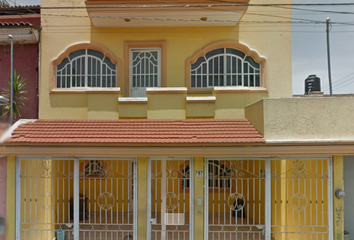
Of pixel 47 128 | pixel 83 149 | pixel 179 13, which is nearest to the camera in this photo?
pixel 83 149

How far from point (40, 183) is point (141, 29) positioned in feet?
18.5

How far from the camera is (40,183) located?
6617mm

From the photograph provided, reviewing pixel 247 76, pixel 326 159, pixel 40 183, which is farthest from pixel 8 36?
pixel 326 159

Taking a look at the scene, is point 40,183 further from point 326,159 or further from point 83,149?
point 326,159

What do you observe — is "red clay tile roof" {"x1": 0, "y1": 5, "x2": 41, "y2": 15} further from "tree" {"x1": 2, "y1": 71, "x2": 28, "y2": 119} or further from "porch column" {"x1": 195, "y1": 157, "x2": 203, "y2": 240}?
"porch column" {"x1": 195, "y1": 157, "x2": 203, "y2": 240}

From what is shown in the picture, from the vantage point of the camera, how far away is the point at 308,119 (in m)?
6.03

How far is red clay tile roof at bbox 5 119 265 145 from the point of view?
230 inches

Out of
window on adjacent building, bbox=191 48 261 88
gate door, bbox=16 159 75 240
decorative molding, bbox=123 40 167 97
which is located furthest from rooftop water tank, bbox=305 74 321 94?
gate door, bbox=16 159 75 240

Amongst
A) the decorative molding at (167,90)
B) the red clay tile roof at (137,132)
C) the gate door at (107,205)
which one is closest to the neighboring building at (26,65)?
the red clay tile roof at (137,132)

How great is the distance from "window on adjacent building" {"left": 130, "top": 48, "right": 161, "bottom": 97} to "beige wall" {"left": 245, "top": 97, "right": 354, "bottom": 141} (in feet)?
12.9

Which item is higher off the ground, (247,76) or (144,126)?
(247,76)

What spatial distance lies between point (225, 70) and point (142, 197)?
492 centimetres

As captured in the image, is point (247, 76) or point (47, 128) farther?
point (247, 76)

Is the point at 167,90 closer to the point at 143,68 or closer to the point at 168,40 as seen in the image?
the point at 143,68
